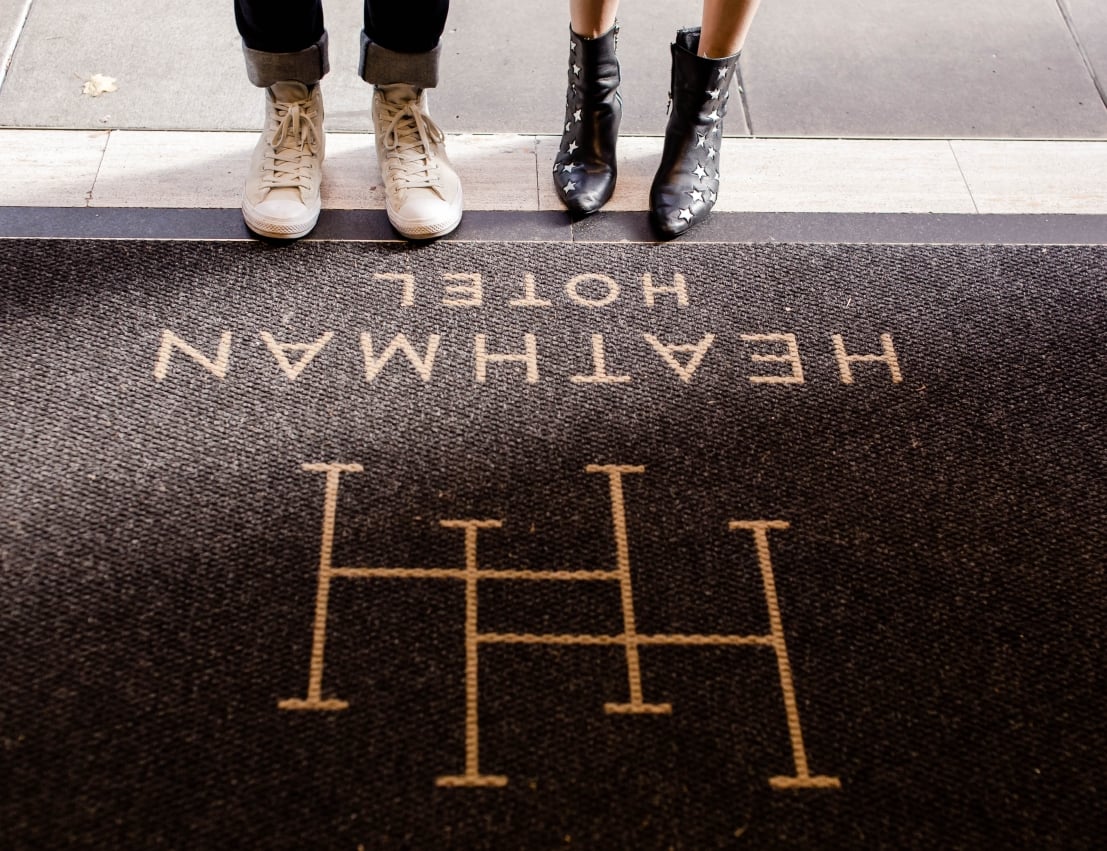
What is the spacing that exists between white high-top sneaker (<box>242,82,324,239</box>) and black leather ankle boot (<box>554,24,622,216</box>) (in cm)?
37

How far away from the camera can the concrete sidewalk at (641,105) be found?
1456mm

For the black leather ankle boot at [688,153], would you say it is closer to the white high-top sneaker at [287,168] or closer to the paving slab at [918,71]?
the paving slab at [918,71]

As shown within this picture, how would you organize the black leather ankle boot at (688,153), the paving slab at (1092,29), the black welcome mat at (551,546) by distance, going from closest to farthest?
the black welcome mat at (551,546)
the black leather ankle boot at (688,153)
the paving slab at (1092,29)

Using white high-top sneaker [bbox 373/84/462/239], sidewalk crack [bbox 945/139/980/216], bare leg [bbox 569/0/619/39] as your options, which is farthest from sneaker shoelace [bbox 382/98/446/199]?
sidewalk crack [bbox 945/139/980/216]

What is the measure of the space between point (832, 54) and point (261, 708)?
1472 mm

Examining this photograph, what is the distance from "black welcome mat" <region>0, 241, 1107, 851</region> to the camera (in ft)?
3.01

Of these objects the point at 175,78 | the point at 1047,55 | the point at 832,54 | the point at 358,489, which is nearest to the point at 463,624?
the point at 358,489

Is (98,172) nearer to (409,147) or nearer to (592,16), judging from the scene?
(409,147)

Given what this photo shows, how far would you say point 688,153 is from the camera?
138 centimetres

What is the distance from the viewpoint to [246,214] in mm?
1349

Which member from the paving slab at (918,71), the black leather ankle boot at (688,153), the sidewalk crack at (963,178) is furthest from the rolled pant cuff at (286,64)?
the sidewalk crack at (963,178)

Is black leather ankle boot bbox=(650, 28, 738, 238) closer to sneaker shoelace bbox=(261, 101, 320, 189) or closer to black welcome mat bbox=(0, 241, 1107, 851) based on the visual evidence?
black welcome mat bbox=(0, 241, 1107, 851)

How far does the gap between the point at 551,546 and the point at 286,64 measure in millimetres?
781

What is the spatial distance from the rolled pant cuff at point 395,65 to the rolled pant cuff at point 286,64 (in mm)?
62
